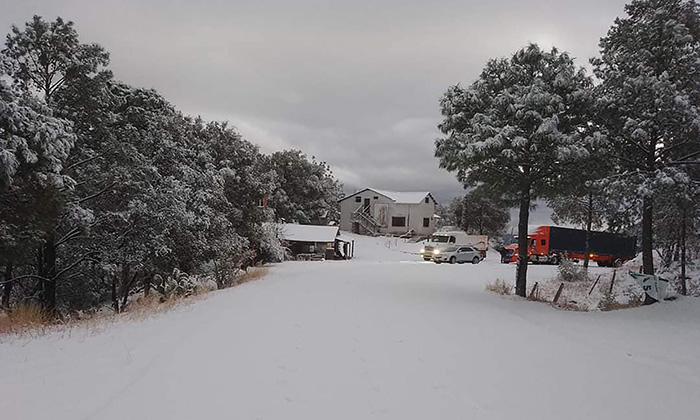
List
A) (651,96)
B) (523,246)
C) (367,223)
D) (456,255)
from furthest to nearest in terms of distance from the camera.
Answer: (367,223)
(456,255)
(523,246)
(651,96)

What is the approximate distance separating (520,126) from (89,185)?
14.1 m

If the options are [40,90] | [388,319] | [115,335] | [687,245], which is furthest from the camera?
[687,245]

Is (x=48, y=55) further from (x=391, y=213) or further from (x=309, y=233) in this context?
(x=391, y=213)

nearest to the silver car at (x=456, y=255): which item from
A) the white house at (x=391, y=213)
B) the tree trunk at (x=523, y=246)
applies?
the tree trunk at (x=523, y=246)

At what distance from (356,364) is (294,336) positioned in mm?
1730

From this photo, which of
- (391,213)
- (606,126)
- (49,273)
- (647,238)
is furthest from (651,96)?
(391,213)

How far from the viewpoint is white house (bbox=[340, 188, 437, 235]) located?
5556cm

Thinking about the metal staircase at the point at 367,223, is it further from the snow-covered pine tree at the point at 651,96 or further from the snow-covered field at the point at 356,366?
the snow-covered field at the point at 356,366

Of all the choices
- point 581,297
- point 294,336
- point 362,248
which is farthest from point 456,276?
point 362,248

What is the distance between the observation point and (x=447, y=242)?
36.9m

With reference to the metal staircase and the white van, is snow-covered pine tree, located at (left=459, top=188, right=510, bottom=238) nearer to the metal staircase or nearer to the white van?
the white van

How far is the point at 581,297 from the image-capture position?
16609mm

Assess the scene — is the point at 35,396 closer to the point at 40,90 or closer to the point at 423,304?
the point at 423,304

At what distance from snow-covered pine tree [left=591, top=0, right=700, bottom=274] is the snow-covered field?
3.74 meters
